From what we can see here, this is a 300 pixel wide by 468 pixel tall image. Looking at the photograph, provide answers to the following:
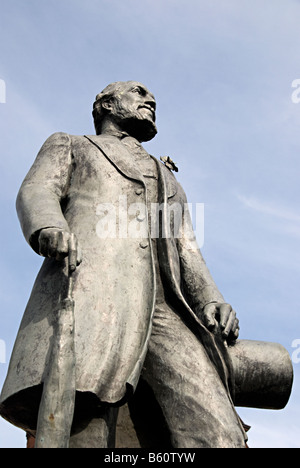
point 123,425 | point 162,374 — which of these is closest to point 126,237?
point 162,374

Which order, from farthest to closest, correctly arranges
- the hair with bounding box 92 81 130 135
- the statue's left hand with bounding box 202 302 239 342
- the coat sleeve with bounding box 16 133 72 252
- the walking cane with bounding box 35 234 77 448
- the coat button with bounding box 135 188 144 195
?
1. the hair with bounding box 92 81 130 135
2. the coat button with bounding box 135 188 144 195
3. the statue's left hand with bounding box 202 302 239 342
4. the coat sleeve with bounding box 16 133 72 252
5. the walking cane with bounding box 35 234 77 448

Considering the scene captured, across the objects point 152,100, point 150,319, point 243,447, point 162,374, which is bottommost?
point 243,447

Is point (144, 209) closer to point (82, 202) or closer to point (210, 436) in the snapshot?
point (82, 202)

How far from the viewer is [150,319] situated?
561 centimetres

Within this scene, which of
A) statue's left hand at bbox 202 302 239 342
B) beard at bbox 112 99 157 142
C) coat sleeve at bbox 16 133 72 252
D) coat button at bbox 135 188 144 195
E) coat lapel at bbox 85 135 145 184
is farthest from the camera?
beard at bbox 112 99 157 142

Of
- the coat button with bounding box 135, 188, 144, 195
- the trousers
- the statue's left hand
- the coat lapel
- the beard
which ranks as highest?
the beard

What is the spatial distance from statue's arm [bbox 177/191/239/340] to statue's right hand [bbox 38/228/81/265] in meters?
1.31

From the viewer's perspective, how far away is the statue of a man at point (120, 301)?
520 centimetres

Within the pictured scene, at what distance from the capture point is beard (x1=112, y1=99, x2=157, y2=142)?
705 cm

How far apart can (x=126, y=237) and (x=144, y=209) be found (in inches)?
13.8

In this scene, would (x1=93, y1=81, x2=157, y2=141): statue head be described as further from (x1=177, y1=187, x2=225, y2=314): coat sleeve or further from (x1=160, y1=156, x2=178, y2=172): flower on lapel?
(x1=177, y1=187, x2=225, y2=314): coat sleeve

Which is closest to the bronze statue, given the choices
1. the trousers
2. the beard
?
the trousers

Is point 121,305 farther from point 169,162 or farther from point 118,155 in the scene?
point 169,162

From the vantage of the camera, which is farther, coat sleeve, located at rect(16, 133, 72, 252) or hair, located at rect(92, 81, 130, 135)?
hair, located at rect(92, 81, 130, 135)
